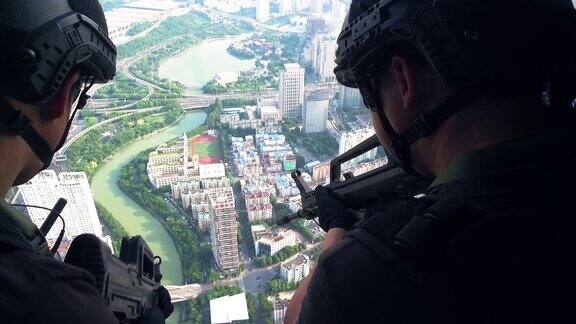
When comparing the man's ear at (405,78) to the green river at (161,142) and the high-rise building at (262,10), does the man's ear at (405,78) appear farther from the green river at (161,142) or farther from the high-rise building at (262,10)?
the high-rise building at (262,10)

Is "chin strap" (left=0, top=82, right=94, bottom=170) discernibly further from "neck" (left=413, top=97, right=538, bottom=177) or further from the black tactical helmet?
"neck" (left=413, top=97, right=538, bottom=177)

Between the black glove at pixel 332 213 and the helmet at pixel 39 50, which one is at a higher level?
the helmet at pixel 39 50

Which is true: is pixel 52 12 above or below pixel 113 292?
above

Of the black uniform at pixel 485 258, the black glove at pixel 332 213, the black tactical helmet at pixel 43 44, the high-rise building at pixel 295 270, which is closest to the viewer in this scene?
the black uniform at pixel 485 258

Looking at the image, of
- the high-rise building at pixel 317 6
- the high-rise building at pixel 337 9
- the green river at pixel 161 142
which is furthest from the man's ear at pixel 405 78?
the high-rise building at pixel 317 6

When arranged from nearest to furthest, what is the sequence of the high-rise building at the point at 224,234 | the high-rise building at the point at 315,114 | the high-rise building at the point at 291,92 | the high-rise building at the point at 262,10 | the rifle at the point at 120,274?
the rifle at the point at 120,274 → the high-rise building at the point at 224,234 → the high-rise building at the point at 315,114 → the high-rise building at the point at 291,92 → the high-rise building at the point at 262,10

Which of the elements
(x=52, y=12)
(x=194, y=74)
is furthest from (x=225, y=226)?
(x=194, y=74)

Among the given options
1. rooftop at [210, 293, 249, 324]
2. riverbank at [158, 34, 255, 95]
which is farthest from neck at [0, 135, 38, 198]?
riverbank at [158, 34, 255, 95]

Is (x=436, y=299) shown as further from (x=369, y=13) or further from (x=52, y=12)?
(x=52, y=12)
